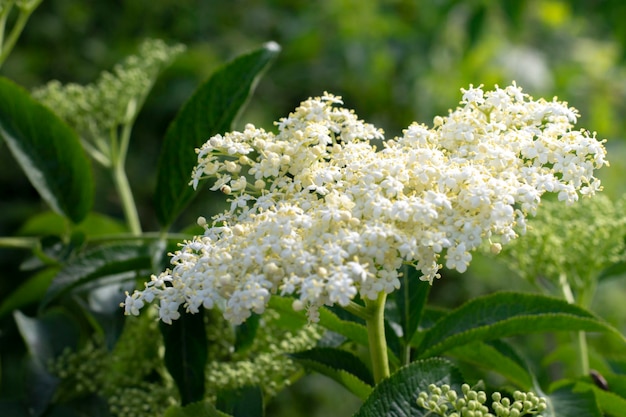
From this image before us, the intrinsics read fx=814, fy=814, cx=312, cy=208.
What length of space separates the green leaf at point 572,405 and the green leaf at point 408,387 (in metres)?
0.13

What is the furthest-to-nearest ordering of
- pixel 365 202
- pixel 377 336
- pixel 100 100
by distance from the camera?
pixel 100 100
pixel 377 336
pixel 365 202

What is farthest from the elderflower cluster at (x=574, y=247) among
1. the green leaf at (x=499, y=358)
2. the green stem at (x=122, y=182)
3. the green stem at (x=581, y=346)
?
the green stem at (x=122, y=182)

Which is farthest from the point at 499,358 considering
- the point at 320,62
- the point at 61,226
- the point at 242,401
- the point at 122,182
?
the point at 320,62

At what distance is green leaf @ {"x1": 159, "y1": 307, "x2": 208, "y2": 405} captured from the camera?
39.4 inches

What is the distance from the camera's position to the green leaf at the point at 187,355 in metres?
1.00

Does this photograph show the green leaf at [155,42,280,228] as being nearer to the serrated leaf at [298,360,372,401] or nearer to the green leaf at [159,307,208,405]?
the green leaf at [159,307,208,405]

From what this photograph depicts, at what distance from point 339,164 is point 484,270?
9.44 feet

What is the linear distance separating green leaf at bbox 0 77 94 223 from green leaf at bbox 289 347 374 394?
52 centimetres

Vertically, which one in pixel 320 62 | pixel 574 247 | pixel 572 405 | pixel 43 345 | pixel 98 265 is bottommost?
pixel 43 345

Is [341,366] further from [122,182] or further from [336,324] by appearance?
[122,182]

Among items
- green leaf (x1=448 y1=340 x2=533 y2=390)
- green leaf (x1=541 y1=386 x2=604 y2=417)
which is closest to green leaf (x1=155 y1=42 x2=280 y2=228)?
green leaf (x1=448 y1=340 x2=533 y2=390)

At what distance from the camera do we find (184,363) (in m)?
1.01

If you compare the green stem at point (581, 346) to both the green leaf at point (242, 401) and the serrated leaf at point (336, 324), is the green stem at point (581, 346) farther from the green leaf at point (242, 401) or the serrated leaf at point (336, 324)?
the green leaf at point (242, 401)

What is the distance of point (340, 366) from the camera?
943 millimetres
